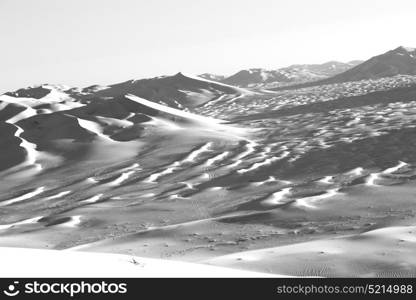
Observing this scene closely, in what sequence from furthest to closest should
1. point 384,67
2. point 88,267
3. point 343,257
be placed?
point 384,67 → point 343,257 → point 88,267

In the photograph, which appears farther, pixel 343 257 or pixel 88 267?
pixel 343 257

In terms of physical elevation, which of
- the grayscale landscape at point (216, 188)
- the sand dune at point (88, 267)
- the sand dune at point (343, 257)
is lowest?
the grayscale landscape at point (216, 188)

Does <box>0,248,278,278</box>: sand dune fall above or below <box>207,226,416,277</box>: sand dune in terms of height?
above

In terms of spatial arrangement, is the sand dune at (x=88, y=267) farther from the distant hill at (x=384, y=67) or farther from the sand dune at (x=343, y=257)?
the distant hill at (x=384, y=67)

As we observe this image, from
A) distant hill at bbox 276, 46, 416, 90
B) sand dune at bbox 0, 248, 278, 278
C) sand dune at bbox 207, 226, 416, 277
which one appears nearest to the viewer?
sand dune at bbox 0, 248, 278, 278

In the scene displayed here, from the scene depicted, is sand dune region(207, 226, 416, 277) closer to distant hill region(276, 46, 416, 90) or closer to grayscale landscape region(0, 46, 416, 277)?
grayscale landscape region(0, 46, 416, 277)

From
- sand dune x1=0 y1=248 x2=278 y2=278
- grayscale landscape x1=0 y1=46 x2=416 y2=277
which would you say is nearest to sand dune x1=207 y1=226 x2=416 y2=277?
grayscale landscape x1=0 y1=46 x2=416 y2=277

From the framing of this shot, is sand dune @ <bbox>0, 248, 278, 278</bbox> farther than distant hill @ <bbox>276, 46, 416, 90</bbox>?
No

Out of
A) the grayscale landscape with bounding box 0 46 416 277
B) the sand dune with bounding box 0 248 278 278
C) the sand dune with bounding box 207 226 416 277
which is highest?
the sand dune with bounding box 0 248 278 278

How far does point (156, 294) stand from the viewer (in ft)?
10.7

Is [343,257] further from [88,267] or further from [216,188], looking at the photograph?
[216,188]

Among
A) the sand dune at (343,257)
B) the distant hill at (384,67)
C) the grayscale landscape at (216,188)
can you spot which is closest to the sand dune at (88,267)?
the grayscale landscape at (216,188)

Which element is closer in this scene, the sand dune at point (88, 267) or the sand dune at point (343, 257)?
the sand dune at point (88, 267)

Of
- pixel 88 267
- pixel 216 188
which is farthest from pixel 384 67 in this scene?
pixel 88 267
